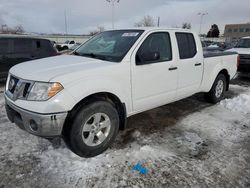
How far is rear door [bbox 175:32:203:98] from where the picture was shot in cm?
392

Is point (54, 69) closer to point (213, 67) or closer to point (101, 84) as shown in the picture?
point (101, 84)

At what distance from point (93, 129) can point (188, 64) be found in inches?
92.8

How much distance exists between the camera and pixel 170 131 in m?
3.73

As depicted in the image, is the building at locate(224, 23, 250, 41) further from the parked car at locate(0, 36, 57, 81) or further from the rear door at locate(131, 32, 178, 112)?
the rear door at locate(131, 32, 178, 112)

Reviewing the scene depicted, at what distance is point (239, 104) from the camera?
5.14m

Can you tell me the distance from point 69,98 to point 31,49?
5.46 metres

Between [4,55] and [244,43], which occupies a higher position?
[244,43]

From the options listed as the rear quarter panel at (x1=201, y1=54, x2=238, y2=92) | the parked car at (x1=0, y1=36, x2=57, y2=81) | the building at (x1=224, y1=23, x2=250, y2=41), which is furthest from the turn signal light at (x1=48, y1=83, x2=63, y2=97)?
the building at (x1=224, y1=23, x2=250, y2=41)

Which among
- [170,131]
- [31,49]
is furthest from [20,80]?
[31,49]

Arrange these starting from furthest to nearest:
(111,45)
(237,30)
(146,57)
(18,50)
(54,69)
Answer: (237,30) → (18,50) → (111,45) → (146,57) → (54,69)

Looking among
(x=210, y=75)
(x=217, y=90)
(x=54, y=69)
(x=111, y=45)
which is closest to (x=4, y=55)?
(x=111, y=45)

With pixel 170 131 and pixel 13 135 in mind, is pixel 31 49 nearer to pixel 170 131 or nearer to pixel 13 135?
pixel 13 135

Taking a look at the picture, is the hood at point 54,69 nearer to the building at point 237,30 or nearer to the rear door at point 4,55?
the rear door at point 4,55

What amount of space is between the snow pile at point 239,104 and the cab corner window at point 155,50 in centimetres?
249
